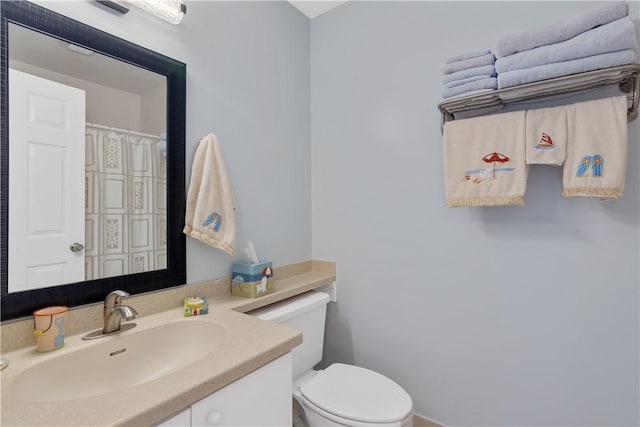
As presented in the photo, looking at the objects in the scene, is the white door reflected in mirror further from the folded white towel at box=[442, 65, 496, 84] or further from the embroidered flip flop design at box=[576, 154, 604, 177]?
the embroidered flip flop design at box=[576, 154, 604, 177]

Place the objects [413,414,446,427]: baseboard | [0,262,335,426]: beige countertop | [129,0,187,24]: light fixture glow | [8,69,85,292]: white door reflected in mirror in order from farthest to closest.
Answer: [413,414,446,427]: baseboard
[129,0,187,24]: light fixture glow
[8,69,85,292]: white door reflected in mirror
[0,262,335,426]: beige countertop

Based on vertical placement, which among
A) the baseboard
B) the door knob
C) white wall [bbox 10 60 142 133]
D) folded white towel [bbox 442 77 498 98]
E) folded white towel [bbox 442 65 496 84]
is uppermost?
folded white towel [bbox 442 65 496 84]

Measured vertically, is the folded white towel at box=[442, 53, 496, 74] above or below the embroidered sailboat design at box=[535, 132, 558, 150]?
above

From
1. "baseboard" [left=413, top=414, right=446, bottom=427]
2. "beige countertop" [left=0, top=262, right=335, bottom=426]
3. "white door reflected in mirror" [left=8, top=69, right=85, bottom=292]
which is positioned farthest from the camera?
"baseboard" [left=413, top=414, right=446, bottom=427]

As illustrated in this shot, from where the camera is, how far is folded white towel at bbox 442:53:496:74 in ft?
3.84

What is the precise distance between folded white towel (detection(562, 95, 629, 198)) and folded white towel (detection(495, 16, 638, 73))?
17 cm

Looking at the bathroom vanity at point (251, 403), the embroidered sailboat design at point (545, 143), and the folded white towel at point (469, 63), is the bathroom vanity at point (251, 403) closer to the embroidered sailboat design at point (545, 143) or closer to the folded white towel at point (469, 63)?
the embroidered sailboat design at point (545, 143)

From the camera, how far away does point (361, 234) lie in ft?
5.53

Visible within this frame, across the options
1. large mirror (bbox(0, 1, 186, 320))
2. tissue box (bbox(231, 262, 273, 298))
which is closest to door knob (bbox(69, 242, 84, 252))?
large mirror (bbox(0, 1, 186, 320))

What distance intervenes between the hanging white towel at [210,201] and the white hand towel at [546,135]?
1.18 meters

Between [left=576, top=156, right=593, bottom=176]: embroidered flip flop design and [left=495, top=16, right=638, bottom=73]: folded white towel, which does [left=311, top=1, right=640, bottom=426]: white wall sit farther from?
[left=495, top=16, right=638, bottom=73]: folded white towel

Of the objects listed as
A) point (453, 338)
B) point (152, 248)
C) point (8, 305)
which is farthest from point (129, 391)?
point (453, 338)

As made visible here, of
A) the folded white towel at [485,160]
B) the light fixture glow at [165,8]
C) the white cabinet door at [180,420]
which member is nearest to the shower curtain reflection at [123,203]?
the light fixture glow at [165,8]

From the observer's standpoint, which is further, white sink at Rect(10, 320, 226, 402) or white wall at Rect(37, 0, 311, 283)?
white wall at Rect(37, 0, 311, 283)
